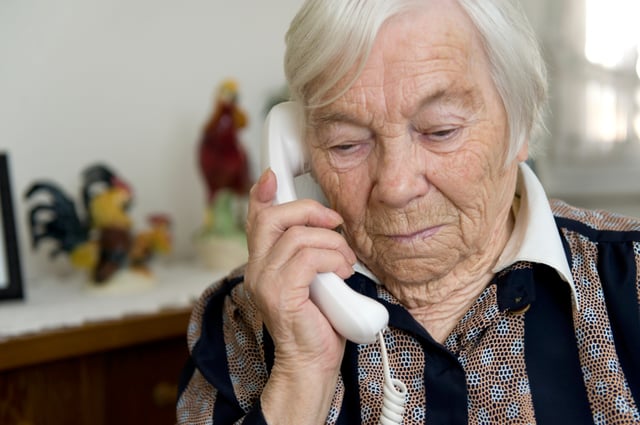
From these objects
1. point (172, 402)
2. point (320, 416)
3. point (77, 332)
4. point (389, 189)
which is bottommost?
point (172, 402)

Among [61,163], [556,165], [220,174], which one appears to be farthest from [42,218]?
[556,165]

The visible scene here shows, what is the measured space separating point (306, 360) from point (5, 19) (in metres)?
1.25

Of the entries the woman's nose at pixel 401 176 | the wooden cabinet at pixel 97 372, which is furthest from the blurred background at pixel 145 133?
the woman's nose at pixel 401 176

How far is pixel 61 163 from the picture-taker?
187 centimetres

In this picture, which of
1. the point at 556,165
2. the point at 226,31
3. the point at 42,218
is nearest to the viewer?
the point at 42,218

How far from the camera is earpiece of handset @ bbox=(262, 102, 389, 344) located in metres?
0.92

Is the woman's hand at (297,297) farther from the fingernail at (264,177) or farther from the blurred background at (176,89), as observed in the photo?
the blurred background at (176,89)

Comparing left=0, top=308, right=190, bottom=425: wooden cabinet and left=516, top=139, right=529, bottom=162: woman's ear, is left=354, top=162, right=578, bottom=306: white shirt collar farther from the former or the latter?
left=0, top=308, right=190, bottom=425: wooden cabinet

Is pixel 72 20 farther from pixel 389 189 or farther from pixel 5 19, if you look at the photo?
pixel 389 189

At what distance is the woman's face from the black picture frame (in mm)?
826

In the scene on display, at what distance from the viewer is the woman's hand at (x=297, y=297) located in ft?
3.09

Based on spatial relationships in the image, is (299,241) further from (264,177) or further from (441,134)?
(441,134)

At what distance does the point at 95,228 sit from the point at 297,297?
2.89ft

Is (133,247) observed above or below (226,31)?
below
